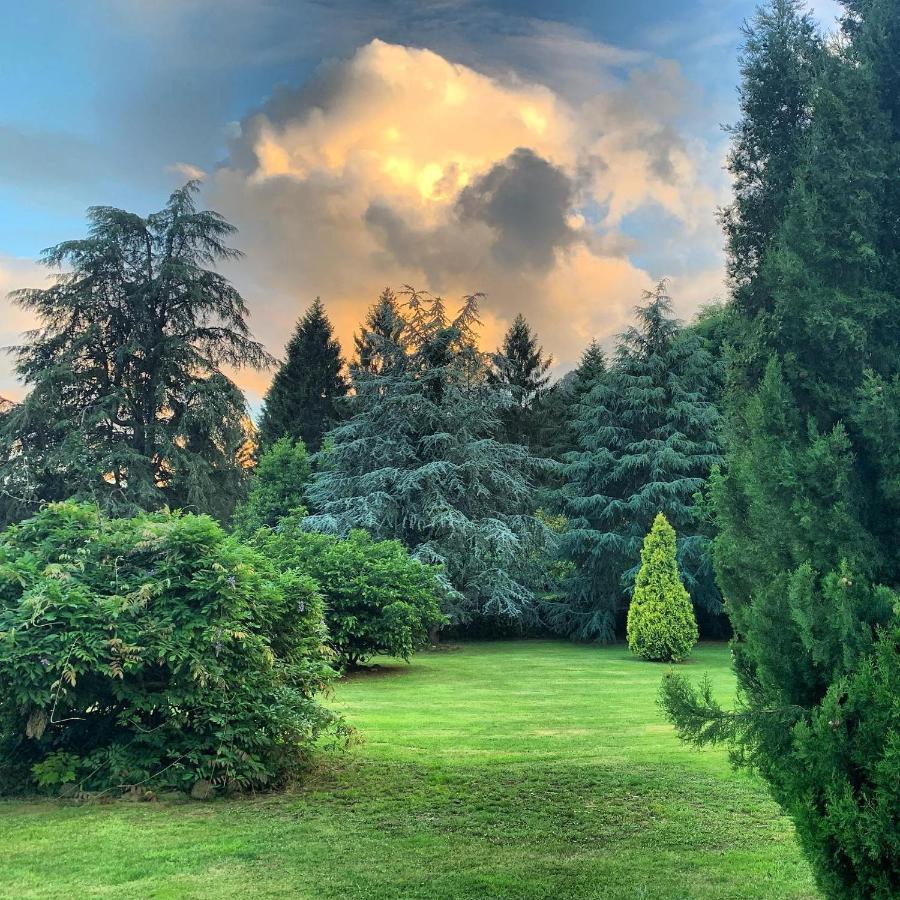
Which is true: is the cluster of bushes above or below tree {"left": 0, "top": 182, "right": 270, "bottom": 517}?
below

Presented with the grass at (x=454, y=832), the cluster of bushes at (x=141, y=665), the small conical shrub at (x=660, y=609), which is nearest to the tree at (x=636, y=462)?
the small conical shrub at (x=660, y=609)

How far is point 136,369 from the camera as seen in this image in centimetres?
2677

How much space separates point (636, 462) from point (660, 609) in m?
6.01

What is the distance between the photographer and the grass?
4219 millimetres

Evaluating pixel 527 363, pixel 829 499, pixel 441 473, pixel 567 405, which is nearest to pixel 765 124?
pixel 829 499

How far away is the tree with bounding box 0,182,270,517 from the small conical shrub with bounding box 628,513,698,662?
1416 centimetres

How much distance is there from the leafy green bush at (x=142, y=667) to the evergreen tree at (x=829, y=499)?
3467 millimetres

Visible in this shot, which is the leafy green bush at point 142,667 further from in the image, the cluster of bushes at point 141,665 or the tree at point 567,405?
the tree at point 567,405

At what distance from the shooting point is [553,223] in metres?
12.0

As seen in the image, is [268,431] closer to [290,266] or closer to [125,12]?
[290,266]

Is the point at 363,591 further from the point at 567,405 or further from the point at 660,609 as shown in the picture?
the point at 567,405

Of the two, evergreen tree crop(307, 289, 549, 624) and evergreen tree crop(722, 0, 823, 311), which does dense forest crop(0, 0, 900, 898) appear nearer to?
evergreen tree crop(722, 0, 823, 311)

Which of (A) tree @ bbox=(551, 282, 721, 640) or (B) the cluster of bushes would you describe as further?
Result: (A) tree @ bbox=(551, 282, 721, 640)

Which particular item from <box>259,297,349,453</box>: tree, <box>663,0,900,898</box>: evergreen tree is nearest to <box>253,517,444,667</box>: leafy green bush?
<box>663,0,900,898</box>: evergreen tree
